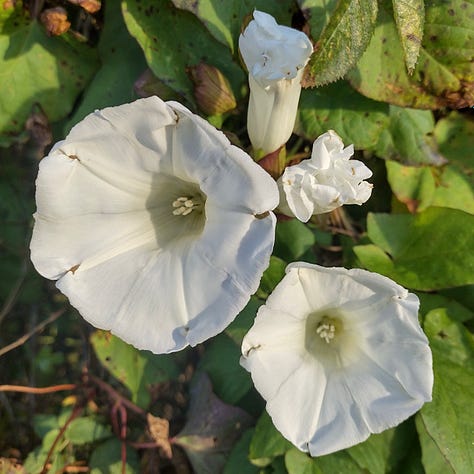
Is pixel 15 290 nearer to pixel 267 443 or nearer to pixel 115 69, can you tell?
pixel 115 69

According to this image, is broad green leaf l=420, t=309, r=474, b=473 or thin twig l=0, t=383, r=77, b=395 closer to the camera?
broad green leaf l=420, t=309, r=474, b=473

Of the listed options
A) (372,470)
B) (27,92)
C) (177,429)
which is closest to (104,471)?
(177,429)

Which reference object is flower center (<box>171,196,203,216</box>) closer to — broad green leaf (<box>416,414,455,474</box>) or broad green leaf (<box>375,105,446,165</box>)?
broad green leaf (<box>375,105,446,165</box>)

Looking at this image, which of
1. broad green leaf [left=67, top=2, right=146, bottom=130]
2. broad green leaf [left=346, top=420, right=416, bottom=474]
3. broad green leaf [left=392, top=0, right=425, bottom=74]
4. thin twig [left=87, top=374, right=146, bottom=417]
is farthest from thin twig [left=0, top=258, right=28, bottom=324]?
broad green leaf [left=392, top=0, right=425, bottom=74]

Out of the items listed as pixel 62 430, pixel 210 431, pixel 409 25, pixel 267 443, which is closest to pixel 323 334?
pixel 267 443

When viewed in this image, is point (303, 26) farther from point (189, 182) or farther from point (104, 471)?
point (104, 471)

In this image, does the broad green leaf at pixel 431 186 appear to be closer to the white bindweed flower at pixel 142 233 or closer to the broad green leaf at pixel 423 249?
the broad green leaf at pixel 423 249
